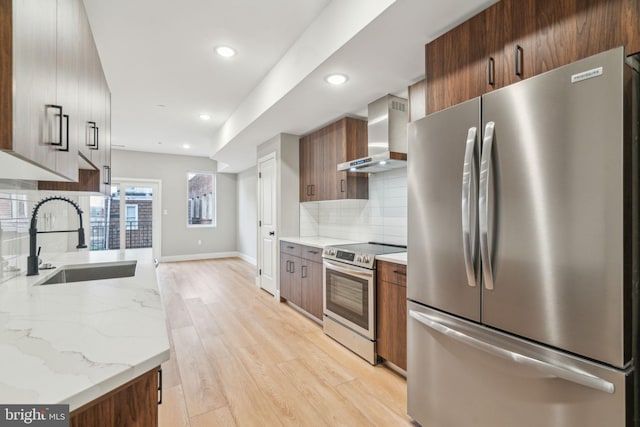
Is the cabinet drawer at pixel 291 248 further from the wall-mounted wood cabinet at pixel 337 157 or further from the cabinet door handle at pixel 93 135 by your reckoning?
the cabinet door handle at pixel 93 135

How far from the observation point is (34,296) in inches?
54.2

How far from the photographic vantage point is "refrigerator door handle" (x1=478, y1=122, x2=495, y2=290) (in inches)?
→ 53.2

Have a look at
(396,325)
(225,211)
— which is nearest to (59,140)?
(396,325)

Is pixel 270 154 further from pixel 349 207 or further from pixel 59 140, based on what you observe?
pixel 59 140

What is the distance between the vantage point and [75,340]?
897 millimetres

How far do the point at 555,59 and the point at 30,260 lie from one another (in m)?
Result: 2.91

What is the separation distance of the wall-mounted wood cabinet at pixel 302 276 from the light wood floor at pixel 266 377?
8.1 inches

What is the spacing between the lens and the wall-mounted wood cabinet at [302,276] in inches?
132

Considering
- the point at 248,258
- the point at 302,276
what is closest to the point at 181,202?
the point at 248,258

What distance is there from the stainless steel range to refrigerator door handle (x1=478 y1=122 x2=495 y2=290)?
116 centimetres

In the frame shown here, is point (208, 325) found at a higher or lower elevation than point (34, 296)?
lower

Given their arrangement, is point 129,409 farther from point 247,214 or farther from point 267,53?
point 247,214

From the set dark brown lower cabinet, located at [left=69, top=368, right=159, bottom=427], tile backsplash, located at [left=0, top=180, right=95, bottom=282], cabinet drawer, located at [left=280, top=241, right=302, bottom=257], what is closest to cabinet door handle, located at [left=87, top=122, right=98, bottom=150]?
tile backsplash, located at [left=0, top=180, right=95, bottom=282]

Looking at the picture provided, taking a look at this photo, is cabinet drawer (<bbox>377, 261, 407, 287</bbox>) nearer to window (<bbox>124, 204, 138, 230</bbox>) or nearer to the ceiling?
the ceiling
